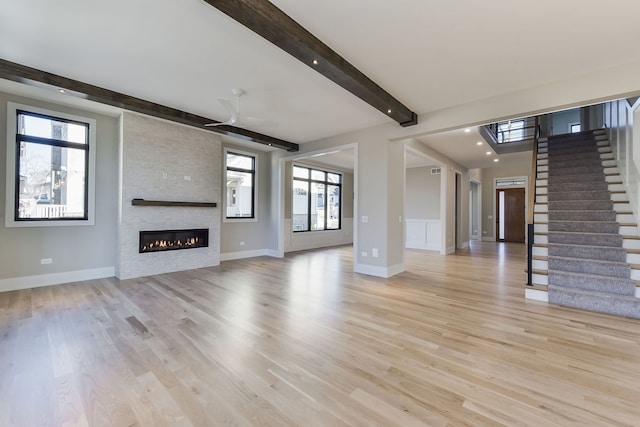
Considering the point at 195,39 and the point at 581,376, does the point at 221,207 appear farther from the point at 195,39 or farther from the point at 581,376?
the point at 581,376

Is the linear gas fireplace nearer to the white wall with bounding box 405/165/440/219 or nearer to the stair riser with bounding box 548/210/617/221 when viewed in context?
the white wall with bounding box 405/165/440/219

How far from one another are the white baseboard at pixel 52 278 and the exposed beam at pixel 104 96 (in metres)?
2.85

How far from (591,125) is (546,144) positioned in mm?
2804

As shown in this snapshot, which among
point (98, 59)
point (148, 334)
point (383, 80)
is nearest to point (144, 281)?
point (148, 334)

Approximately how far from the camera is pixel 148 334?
2.65m

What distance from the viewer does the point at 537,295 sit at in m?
3.75

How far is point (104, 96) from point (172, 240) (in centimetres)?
265

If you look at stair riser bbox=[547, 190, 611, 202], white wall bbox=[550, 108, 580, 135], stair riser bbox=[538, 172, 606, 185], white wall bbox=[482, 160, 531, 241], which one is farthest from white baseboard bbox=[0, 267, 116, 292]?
white wall bbox=[550, 108, 580, 135]

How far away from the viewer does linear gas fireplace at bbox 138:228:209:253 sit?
498cm

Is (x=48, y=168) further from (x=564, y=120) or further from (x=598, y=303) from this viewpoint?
(x=564, y=120)

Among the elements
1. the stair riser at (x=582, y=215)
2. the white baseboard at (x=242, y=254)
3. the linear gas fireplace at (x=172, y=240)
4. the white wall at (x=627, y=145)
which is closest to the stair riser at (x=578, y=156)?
the white wall at (x=627, y=145)

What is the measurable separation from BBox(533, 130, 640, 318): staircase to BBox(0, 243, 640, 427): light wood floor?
0.34 m

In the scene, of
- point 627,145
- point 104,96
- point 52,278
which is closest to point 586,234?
point 627,145

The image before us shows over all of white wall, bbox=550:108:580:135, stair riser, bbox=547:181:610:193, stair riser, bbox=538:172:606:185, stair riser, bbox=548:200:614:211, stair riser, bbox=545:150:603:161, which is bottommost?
stair riser, bbox=548:200:614:211
